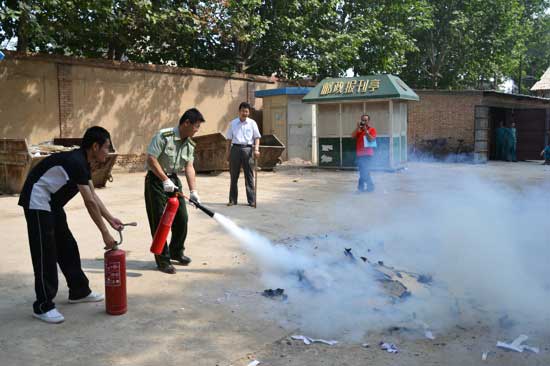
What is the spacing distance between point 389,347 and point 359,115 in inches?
511

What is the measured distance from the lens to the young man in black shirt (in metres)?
3.90

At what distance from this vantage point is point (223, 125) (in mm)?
19375

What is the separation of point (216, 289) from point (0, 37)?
1333 centimetres

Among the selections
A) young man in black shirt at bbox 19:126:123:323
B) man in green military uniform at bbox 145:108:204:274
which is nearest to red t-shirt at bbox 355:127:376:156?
man in green military uniform at bbox 145:108:204:274

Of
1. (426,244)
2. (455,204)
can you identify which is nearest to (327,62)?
(455,204)

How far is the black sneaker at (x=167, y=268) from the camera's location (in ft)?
17.6

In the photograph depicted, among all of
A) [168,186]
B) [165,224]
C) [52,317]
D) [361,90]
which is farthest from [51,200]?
[361,90]

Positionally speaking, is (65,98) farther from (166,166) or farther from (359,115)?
(166,166)

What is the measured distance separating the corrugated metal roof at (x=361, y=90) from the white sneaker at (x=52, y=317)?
493 inches

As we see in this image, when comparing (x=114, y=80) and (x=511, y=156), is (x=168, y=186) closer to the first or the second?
(x=114, y=80)

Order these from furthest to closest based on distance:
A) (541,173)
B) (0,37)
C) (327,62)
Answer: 1. (327,62)
2. (541,173)
3. (0,37)

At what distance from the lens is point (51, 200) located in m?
4.01

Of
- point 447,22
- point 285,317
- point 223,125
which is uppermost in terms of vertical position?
point 447,22

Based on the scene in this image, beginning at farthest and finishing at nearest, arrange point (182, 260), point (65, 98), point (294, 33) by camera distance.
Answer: point (294, 33)
point (65, 98)
point (182, 260)
